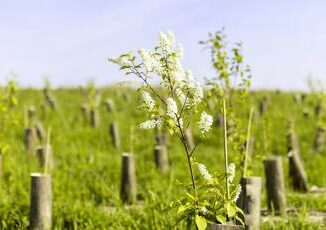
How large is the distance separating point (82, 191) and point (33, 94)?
42.9ft

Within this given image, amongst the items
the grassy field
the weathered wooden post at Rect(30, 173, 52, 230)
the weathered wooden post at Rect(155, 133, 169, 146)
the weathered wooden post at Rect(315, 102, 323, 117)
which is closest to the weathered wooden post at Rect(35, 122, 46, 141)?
the grassy field

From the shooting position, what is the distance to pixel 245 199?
5258mm

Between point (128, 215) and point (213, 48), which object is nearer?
point (128, 215)

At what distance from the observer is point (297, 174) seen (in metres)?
8.76

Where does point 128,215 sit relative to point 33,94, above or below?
below

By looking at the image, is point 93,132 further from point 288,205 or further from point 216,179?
point 216,179

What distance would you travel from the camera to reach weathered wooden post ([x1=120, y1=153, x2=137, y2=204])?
764 centimetres

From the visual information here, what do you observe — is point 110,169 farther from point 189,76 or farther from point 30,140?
point 189,76

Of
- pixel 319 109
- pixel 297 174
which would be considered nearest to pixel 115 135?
pixel 297 174

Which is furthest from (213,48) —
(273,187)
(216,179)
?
(216,179)

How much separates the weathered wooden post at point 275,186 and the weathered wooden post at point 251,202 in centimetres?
141

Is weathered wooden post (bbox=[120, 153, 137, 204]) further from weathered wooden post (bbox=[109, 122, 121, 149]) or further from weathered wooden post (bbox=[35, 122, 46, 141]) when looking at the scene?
weathered wooden post (bbox=[35, 122, 46, 141])

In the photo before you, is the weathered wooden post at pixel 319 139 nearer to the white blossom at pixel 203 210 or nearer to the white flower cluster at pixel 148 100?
the white blossom at pixel 203 210

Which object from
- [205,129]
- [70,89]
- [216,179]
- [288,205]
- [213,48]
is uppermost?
[70,89]
